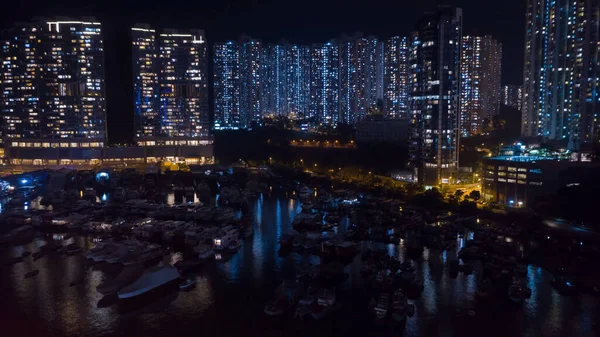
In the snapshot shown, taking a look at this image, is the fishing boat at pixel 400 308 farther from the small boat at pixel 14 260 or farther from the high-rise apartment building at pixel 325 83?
the high-rise apartment building at pixel 325 83

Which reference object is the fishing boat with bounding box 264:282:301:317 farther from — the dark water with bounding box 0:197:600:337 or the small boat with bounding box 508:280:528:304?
the small boat with bounding box 508:280:528:304

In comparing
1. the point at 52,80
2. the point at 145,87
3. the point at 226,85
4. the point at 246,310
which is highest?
the point at 226,85

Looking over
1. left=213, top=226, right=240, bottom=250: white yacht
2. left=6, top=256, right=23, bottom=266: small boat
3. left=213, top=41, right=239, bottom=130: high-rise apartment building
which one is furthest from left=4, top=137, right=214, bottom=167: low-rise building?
left=213, top=226, right=240, bottom=250: white yacht

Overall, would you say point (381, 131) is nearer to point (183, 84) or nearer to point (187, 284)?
point (183, 84)

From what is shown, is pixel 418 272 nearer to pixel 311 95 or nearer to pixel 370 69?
pixel 370 69

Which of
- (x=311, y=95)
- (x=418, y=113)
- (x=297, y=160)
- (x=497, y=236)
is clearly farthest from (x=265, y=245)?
(x=311, y=95)

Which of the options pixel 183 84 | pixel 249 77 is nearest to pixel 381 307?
pixel 183 84
